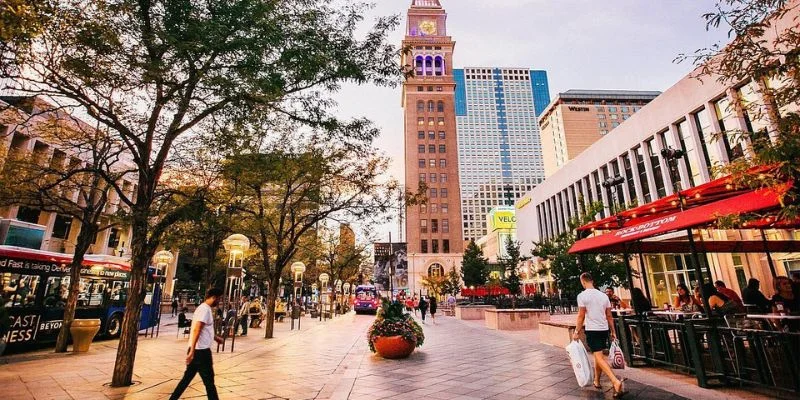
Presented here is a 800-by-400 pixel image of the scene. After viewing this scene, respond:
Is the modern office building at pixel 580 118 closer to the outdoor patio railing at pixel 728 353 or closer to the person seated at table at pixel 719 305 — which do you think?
the person seated at table at pixel 719 305

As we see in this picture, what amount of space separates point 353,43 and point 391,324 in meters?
7.34

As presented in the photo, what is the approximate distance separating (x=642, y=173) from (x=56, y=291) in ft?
114

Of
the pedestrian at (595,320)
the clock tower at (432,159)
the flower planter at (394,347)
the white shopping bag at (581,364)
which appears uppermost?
the clock tower at (432,159)

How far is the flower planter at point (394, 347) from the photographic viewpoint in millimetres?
9586

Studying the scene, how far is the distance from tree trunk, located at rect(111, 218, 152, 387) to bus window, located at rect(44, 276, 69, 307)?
8408mm

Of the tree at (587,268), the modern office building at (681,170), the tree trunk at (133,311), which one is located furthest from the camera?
Result: the tree at (587,268)

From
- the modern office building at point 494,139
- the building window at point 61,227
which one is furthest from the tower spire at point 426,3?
the building window at point 61,227

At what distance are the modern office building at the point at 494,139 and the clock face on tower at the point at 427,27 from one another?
7045 cm

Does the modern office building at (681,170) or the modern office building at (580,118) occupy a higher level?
the modern office building at (580,118)

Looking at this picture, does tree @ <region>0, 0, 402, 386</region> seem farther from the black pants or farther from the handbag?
the handbag

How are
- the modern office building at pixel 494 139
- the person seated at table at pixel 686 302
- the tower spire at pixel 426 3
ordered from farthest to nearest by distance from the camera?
1. the modern office building at pixel 494 139
2. the tower spire at pixel 426 3
3. the person seated at table at pixel 686 302

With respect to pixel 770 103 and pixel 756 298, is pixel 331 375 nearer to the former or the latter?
pixel 770 103

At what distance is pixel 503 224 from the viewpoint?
82.4 m

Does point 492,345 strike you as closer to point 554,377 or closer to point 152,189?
point 554,377
